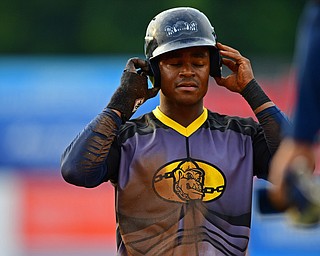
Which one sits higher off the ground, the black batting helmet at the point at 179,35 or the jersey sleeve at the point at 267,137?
the black batting helmet at the point at 179,35

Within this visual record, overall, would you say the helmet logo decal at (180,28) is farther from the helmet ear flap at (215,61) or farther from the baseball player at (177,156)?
the helmet ear flap at (215,61)

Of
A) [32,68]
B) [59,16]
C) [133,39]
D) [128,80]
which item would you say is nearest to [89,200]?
[32,68]

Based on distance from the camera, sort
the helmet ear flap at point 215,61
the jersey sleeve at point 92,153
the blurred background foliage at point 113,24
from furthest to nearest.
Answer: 1. the blurred background foliage at point 113,24
2. the helmet ear flap at point 215,61
3. the jersey sleeve at point 92,153

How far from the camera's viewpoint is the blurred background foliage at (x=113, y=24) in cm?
2217

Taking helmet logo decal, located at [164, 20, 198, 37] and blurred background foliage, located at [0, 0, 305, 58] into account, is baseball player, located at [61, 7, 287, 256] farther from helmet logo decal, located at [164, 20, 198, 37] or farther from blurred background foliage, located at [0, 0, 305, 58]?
blurred background foliage, located at [0, 0, 305, 58]

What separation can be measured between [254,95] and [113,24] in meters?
16.7

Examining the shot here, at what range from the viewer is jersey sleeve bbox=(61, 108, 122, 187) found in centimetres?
582

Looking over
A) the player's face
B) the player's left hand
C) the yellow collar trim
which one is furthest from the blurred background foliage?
the player's face

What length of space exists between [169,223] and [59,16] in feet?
57.7

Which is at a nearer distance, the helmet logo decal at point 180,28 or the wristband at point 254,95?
the helmet logo decal at point 180,28

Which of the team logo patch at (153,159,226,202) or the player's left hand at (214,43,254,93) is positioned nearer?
the team logo patch at (153,159,226,202)

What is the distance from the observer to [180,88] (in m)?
5.87

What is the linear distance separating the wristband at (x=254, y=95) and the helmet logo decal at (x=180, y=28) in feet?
1.43

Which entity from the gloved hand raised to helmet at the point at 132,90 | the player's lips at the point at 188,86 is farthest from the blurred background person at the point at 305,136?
the gloved hand raised to helmet at the point at 132,90
